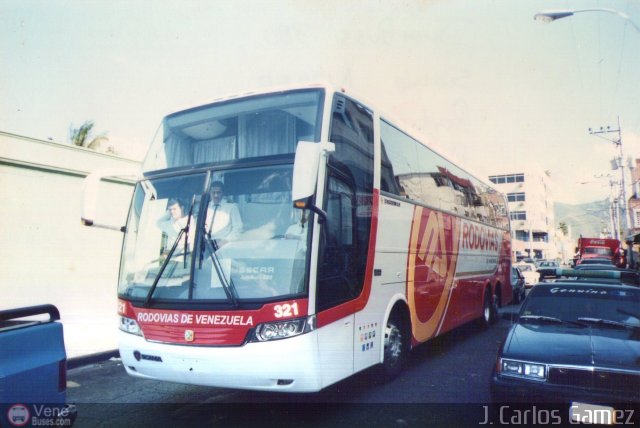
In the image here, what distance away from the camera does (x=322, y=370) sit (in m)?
4.64

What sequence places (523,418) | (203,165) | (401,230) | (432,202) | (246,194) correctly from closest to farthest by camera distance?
(523,418), (246,194), (203,165), (401,230), (432,202)

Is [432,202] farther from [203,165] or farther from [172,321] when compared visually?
[172,321]

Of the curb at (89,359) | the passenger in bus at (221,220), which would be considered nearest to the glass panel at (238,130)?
the passenger in bus at (221,220)

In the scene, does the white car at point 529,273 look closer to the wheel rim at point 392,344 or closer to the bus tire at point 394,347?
the bus tire at point 394,347

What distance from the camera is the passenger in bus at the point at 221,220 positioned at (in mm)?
4816

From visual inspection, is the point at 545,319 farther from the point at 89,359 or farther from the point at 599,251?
the point at 599,251

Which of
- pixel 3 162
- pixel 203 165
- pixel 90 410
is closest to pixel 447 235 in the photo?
pixel 203 165

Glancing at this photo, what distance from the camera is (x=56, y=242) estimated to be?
11.3 m

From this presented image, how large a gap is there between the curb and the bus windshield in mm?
3374

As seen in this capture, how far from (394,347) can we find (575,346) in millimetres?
2444

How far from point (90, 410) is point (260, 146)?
3.76 meters

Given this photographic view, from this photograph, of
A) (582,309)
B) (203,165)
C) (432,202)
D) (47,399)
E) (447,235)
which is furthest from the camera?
(447,235)

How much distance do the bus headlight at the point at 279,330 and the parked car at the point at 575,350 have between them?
79.8 inches

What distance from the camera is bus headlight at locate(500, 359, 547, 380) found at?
4441 millimetres
